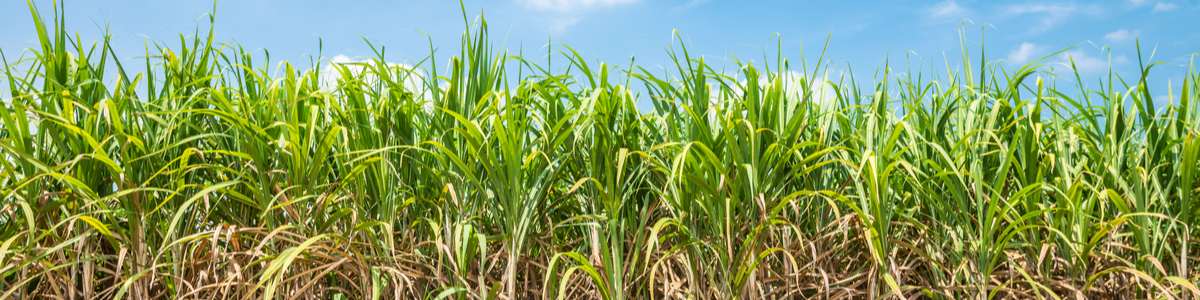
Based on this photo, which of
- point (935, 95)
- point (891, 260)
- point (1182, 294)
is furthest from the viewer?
point (935, 95)

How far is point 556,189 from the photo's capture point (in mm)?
2238

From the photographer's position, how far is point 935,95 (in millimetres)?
2297

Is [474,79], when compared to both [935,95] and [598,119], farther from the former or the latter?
[935,95]

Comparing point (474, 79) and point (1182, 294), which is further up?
point (474, 79)

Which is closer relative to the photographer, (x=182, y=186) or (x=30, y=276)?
(x=182, y=186)

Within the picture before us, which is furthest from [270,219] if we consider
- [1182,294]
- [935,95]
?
[1182,294]

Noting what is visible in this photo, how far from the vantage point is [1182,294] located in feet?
7.04

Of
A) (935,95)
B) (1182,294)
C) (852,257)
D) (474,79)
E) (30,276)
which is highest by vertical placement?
(474,79)

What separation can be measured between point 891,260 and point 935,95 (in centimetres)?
50

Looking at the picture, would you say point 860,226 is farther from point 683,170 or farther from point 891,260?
point 683,170

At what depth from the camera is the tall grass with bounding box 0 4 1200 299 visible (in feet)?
6.53

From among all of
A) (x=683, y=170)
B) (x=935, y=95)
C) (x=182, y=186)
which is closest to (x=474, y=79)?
(x=683, y=170)

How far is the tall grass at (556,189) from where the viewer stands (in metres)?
1.99

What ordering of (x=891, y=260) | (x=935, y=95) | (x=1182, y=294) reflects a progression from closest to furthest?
(x=891, y=260) < (x=1182, y=294) < (x=935, y=95)
